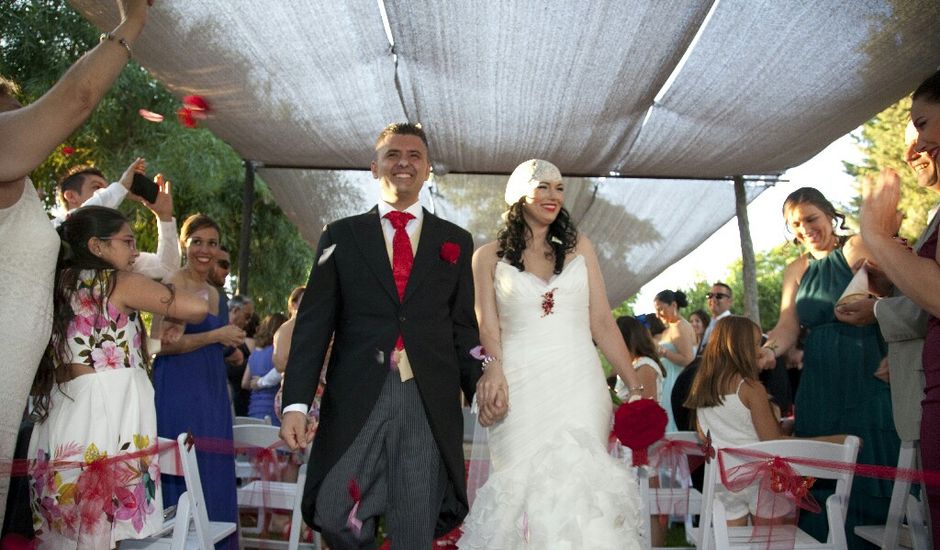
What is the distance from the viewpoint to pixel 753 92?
655cm

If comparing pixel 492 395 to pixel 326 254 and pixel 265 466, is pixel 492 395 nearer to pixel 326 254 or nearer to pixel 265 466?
pixel 326 254

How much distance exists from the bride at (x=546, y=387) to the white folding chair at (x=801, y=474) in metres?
0.32

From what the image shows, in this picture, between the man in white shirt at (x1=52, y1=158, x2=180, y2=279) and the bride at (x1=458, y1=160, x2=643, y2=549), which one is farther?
the man in white shirt at (x1=52, y1=158, x2=180, y2=279)

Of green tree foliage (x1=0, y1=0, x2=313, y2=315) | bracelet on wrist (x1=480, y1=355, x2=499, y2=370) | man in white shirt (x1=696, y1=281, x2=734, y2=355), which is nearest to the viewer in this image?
bracelet on wrist (x1=480, y1=355, x2=499, y2=370)

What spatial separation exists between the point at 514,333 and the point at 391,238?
0.83 m

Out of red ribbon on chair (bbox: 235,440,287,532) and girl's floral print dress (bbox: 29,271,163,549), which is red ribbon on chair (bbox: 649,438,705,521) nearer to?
red ribbon on chair (bbox: 235,440,287,532)

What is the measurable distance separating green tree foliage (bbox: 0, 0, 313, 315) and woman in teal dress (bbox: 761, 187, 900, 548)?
856cm

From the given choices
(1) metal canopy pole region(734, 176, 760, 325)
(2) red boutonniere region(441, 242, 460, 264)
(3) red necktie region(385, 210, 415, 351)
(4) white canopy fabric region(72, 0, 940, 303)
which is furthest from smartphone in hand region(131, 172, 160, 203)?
(1) metal canopy pole region(734, 176, 760, 325)

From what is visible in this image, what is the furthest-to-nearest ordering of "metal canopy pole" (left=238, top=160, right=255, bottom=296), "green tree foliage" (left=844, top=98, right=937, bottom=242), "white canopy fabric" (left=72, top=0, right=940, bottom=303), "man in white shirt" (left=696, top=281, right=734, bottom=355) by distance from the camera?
"green tree foliage" (left=844, top=98, right=937, bottom=242) → "metal canopy pole" (left=238, top=160, right=255, bottom=296) → "man in white shirt" (left=696, top=281, right=734, bottom=355) → "white canopy fabric" (left=72, top=0, right=940, bottom=303)

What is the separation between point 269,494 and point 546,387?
2256 mm

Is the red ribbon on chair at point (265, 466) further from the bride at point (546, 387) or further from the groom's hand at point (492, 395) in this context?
the groom's hand at point (492, 395)

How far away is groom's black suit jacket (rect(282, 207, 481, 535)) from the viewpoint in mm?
3090

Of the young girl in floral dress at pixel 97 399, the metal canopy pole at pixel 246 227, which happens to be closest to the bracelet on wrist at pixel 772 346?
the young girl in floral dress at pixel 97 399

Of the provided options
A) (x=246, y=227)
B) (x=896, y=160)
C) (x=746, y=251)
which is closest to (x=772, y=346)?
(x=746, y=251)
